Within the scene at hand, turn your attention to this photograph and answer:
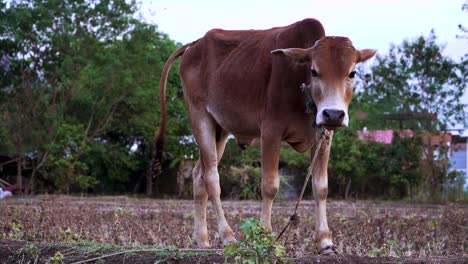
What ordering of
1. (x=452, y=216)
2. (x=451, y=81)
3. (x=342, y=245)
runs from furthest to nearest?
1. (x=451, y=81)
2. (x=452, y=216)
3. (x=342, y=245)

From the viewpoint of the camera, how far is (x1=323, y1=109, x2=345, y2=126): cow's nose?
18.9ft

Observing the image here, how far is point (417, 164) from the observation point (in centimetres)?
2819

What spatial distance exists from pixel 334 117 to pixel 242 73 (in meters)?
1.73

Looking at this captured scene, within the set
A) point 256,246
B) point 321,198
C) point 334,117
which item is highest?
point 334,117

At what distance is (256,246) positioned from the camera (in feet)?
14.6

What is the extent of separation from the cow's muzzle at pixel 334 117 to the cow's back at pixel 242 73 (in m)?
0.77

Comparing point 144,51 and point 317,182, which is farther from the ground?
point 144,51

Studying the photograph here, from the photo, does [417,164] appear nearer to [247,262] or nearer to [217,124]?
[217,124]

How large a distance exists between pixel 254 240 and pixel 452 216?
6113mm

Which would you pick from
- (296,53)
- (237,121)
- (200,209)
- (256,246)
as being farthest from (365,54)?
(256,246)

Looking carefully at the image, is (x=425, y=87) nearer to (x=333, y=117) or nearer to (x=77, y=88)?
(x=77, y=88)

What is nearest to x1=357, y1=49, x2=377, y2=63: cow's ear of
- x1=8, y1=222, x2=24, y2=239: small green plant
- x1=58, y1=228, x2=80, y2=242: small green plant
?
x1=58, y1=228, x2=80, y2=242: small green plant

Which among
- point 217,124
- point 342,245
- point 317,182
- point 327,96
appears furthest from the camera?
point 217,124

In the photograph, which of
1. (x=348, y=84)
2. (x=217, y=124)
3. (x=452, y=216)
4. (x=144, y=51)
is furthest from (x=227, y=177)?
(x=348, y=84)
